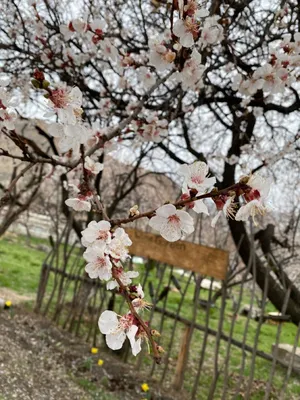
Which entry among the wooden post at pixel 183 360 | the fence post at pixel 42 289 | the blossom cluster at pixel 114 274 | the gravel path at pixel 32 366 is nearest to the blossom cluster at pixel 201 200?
the blossom cluster at pixel 114 274

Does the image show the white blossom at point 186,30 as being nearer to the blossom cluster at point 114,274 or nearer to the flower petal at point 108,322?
the blossom cluster at point 114,274

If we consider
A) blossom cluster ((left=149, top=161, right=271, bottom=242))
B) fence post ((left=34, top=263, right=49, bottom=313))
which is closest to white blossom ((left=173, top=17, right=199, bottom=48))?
blossom cluster ((left=149, top=161, right=271, bottom=242))

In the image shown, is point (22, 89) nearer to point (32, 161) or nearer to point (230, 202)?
point (32, 161)

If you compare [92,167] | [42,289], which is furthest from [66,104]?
[42,289]

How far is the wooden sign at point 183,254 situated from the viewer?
3.33 m

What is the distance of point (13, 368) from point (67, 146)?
7.78ft

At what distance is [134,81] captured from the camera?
535cm

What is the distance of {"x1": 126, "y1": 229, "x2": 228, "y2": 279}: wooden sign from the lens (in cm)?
333

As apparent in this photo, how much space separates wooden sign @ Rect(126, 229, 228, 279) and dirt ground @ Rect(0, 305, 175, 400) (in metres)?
0.99

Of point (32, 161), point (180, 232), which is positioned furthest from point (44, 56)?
point (180, 232)

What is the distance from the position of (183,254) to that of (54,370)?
1328 millimetres

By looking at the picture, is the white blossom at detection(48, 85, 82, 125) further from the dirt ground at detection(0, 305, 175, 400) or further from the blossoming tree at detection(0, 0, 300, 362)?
the dirt ground at detection(0, 305, 175, 400)

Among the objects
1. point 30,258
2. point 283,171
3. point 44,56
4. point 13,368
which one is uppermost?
point 283,171

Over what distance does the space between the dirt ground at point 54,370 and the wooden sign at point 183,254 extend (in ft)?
3.26
